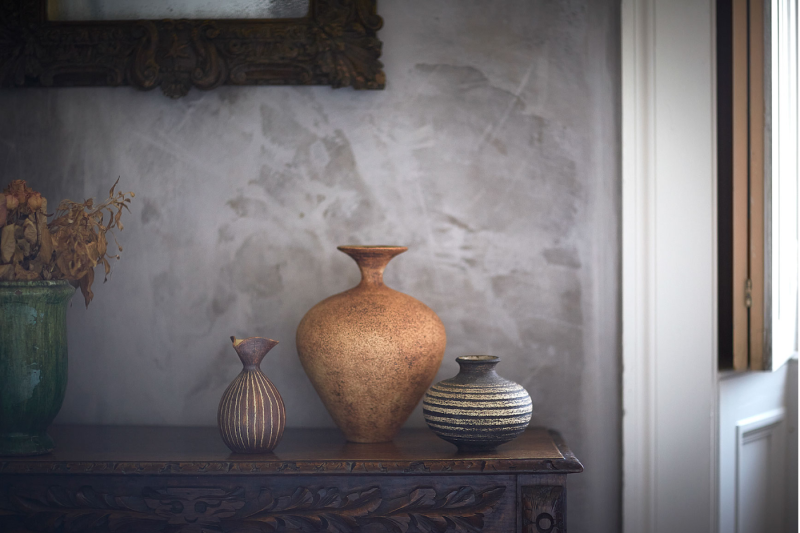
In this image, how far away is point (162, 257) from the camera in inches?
68.6

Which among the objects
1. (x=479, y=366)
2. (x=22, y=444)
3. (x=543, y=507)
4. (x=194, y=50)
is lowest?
(x=543, y=507)

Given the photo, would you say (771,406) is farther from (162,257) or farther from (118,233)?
(118,233)

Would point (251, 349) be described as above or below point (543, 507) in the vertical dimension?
above

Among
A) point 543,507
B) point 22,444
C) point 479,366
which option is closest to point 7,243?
point 22,444

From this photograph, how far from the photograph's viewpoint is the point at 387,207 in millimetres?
1713

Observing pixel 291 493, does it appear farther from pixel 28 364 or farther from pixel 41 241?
pixel 41 241

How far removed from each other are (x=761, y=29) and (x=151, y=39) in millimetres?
1599

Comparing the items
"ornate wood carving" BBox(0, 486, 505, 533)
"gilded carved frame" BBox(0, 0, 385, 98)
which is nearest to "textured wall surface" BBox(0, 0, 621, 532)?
"gilded carved frame" BBox(0, 0, 385, 98)

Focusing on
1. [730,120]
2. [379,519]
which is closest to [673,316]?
[730,120]

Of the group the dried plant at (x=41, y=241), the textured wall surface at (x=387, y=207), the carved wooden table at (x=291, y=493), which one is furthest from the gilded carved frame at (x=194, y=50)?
the carved wooden table at (x=291, y=493)

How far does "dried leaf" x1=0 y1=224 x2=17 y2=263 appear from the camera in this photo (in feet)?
4.42

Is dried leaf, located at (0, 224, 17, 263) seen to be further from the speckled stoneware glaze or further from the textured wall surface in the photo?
the speckled stoneware glaze

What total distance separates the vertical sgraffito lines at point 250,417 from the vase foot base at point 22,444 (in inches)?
15.8

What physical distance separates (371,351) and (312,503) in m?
0.34
